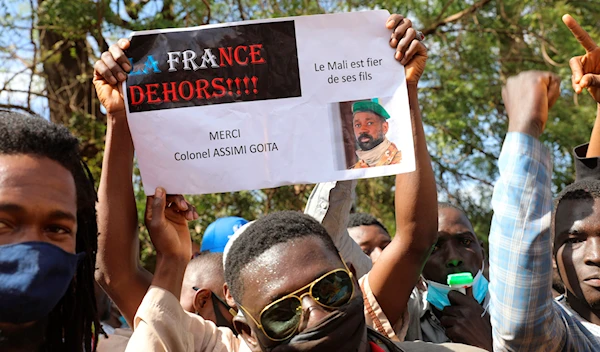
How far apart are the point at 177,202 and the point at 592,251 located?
5.15 ft

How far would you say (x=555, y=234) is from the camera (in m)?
2.93

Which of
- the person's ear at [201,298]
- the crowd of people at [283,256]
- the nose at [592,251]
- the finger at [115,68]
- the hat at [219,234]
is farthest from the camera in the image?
the hat at [219,234]

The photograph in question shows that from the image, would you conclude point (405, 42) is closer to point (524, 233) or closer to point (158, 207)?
point (524, 233)

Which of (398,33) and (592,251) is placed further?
(398,33)

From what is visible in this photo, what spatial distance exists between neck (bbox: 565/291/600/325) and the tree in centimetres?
525

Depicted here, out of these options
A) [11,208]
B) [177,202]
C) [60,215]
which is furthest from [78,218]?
[177,202]

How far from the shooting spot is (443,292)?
3.69 m

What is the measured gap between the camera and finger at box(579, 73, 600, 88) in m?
3.11

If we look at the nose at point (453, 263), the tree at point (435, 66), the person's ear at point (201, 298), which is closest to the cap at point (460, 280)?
the nose at point (453, 263)

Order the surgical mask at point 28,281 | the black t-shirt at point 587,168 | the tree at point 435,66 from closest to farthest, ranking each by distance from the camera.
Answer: the surgical mask at point 28,281 < the black t-shirt at point 587,168 < the tree at point 435,66

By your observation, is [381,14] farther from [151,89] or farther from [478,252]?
[478,252]

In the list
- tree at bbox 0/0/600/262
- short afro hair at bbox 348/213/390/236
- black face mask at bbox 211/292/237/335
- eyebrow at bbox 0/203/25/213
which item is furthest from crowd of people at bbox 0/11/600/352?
tree at bbox 0/0/600/262

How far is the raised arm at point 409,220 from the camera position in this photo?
114 inches

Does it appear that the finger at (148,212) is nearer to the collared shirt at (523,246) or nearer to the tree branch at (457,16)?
the collared shirt at (523,246)
